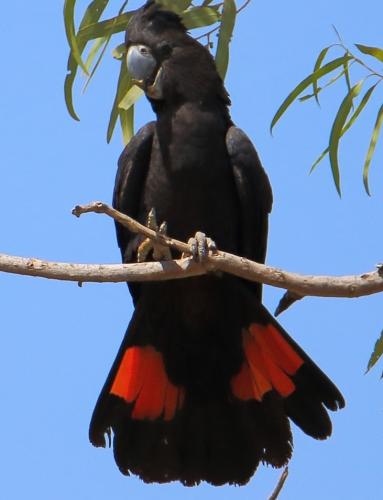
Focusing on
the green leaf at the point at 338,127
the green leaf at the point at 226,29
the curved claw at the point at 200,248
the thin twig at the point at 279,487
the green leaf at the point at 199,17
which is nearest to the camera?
the thin twig at the point at 279,487

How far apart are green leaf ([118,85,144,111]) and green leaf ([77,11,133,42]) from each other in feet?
0.62

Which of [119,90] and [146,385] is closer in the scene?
[146,385]

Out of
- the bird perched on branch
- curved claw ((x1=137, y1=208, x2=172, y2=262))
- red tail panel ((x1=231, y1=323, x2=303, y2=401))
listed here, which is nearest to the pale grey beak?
the bird perched on branch

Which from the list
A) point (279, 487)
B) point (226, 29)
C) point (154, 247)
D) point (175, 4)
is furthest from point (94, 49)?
point (279, 487)

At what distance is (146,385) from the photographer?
3.32 meters

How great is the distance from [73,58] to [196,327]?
2.91ft

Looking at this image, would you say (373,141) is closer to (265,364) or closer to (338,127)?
(338,127)

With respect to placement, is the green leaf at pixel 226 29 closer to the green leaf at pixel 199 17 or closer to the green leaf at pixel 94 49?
the green leaf at pixel 199 17

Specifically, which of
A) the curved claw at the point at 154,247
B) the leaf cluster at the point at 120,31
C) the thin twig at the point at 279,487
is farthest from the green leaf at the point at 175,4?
the thin twig at the point at 279,487

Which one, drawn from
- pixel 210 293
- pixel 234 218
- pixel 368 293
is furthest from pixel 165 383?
pixel 368 293

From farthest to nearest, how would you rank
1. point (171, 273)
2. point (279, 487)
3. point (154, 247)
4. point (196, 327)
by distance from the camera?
point (196, 327), point (154, 247), point (171, 273), point (279, 487)

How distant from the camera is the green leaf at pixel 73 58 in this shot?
→ 319 centimetres

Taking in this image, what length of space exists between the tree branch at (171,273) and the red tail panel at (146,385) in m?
0.81

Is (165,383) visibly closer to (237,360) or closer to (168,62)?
(237,360)
